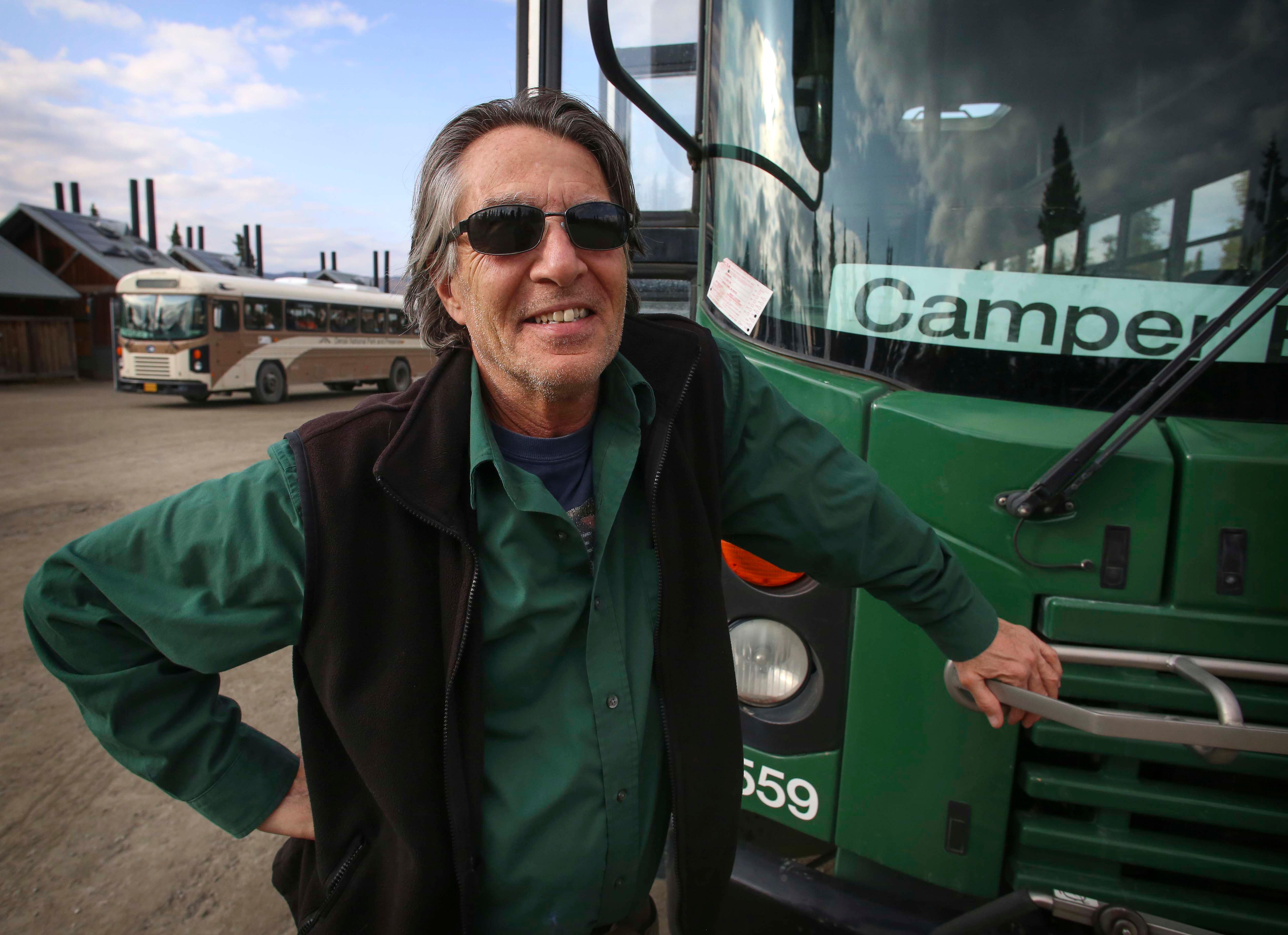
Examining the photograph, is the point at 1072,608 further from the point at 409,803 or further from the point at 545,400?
the point at 409,803

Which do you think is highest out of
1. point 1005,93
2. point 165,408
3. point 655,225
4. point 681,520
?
point 1005,93

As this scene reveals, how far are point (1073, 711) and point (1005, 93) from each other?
1.23m

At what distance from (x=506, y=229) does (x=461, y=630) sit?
646mm

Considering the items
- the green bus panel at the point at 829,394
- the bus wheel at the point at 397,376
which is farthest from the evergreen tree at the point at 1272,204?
the bus wheel at the point at 397,376

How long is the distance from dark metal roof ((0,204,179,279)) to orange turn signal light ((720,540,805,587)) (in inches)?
1248

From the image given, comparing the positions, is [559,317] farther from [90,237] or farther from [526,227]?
[90,237]

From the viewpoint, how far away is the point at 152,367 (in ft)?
54.9

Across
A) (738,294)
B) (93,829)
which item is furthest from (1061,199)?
(93,829)

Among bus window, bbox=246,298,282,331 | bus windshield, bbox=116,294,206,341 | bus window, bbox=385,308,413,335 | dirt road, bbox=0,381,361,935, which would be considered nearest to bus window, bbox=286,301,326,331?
bus window, bbox=246,298,282,331

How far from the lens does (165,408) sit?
1659 cm

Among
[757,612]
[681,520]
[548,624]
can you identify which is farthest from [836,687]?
[548,624]

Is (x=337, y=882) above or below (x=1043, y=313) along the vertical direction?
below

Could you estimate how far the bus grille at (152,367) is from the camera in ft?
54.4

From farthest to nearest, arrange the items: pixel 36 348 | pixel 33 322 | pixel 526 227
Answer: pixel 36 348 < pixel 33 322 < pixel 526 227
